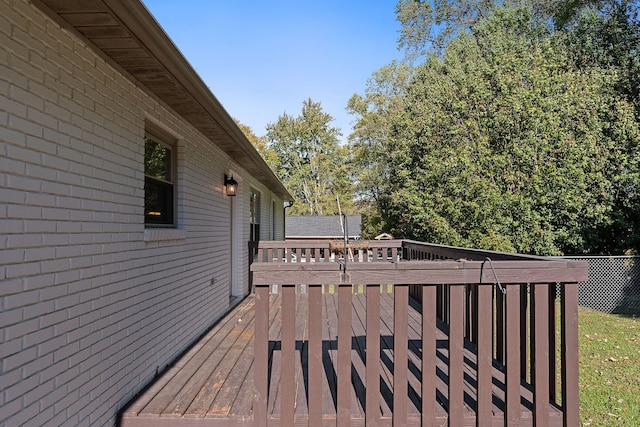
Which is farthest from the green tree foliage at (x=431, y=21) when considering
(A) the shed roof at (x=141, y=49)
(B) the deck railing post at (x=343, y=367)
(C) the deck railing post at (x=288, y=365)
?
(C) the deck railing post at (x=288, y=365)

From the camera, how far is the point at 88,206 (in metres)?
2.33

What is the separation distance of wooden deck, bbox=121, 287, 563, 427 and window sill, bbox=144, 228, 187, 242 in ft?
3.63

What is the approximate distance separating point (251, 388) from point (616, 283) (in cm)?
812

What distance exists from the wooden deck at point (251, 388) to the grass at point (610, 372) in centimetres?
113

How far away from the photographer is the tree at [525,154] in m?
9.01

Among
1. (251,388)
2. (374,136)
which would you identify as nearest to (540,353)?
(251,388)

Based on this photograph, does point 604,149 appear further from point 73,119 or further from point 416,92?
point 73,119

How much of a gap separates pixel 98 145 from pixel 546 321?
2.97 metres

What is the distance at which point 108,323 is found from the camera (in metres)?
2.52

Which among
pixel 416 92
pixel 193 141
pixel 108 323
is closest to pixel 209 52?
pixel 416 92

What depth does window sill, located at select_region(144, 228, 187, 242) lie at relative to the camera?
314 centimetres

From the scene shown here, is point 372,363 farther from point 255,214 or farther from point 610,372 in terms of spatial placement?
point 255,214

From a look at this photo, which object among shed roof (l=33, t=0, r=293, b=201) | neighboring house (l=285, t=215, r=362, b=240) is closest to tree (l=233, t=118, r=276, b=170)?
neighboring house (l=285, t=215, r=362, b=240)

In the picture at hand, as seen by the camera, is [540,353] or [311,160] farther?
[311,160]
